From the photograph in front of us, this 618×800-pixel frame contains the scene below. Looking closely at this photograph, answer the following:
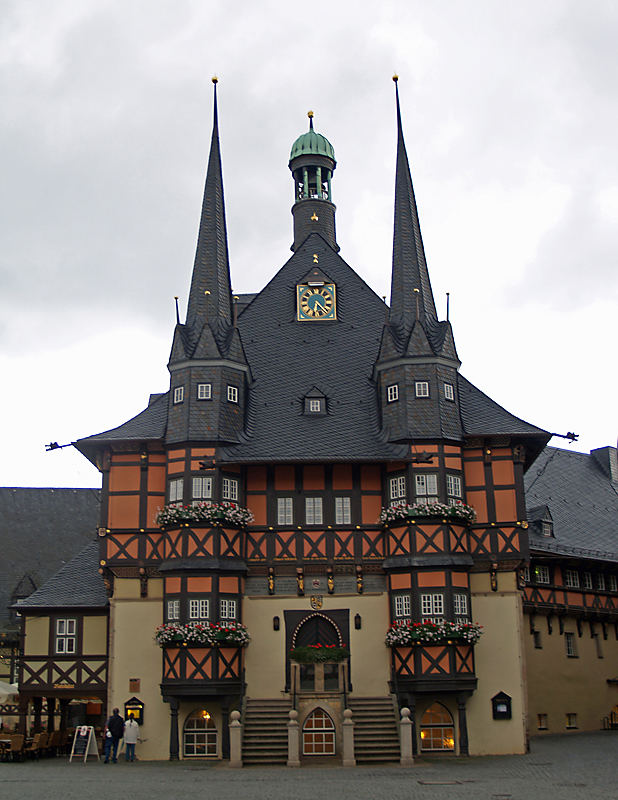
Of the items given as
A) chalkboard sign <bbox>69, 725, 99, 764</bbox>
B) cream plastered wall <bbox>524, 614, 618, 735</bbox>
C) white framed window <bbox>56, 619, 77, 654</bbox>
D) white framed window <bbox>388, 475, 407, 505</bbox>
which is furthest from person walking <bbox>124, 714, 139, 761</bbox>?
cream plastered wall <bbox>524, 614, 618, 735</bbox>

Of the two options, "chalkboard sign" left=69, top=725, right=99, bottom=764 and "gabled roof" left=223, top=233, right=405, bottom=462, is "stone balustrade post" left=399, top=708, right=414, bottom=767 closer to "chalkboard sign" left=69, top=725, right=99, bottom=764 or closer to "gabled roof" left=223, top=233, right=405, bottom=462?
"gabled roof" left=223, top=233, right=405, bottom=462

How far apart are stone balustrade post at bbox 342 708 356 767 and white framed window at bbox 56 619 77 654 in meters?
10.8

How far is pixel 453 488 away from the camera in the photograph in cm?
3312

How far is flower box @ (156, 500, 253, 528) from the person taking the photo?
32.2 metres

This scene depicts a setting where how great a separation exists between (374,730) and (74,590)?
11.8 metres

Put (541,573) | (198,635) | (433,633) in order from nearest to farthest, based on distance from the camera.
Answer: (433,633) < (198,635) < (541,573)

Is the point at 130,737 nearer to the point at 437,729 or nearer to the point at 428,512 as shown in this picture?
the point at 437,729

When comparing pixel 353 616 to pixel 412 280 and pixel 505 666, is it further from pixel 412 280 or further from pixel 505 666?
pixel 412 280

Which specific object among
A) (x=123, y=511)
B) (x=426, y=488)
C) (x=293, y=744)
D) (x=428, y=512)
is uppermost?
(x=426, y=488)

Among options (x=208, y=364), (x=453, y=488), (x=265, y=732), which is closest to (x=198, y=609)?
(x=265, y=732)

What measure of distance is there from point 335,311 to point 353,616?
38.5ft

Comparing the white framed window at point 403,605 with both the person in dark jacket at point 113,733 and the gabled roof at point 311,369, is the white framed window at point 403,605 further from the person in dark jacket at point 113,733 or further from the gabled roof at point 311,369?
the person in dark jacket at point 113,733

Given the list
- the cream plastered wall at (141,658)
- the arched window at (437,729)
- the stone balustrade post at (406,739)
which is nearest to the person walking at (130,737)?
the cream plastered wall at (141,658)

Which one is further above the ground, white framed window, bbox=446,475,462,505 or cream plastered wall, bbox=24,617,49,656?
white framed window, bbox=446,475,462,505
